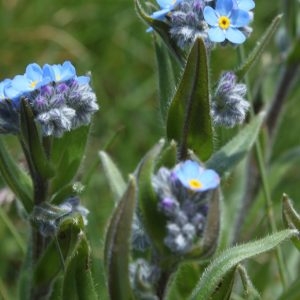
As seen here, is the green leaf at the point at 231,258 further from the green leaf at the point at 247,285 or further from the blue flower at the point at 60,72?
the blue flower at the point at 60,72

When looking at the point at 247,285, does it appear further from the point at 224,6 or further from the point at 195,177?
the point at 224,6

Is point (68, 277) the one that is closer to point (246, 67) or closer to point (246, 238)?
point (246, 67)

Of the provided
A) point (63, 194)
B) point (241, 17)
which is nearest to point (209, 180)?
point (241, 17)

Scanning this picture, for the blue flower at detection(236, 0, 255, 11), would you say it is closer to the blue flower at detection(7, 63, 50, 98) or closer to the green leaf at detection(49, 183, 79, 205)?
the blue flower at detection(7, 63, 50, 98)

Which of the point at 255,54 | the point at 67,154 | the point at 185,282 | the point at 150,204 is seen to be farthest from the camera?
the point at 185,282

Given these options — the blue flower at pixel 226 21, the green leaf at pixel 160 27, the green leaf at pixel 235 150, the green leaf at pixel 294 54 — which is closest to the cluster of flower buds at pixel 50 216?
the green leaf at pixel 235 150

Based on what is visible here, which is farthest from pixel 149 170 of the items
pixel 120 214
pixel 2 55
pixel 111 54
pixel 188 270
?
pixel 111 54

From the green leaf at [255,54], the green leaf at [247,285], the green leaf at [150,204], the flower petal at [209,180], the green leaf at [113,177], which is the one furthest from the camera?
the green leaf at [113,177]
